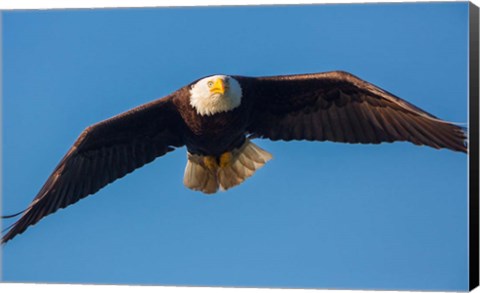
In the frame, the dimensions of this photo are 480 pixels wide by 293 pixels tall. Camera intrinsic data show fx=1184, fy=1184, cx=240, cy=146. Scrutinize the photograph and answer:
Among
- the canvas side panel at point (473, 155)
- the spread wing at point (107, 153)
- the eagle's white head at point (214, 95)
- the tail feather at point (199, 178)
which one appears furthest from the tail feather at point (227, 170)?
the canvas side panel at point (473, 155)

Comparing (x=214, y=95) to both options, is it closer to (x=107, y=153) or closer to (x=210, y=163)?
(x=210, y=163)

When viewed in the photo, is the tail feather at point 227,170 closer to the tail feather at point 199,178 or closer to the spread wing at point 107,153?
the tail feather at point 199,178

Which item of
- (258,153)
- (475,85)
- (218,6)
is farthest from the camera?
(258,153)

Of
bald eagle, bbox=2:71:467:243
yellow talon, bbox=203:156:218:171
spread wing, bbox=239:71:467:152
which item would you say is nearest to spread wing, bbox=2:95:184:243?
bald eagle, bbox=2:71:467:243

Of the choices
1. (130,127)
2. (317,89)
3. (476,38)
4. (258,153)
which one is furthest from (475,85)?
(130,127)

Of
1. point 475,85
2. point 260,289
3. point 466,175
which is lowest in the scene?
point 260,289

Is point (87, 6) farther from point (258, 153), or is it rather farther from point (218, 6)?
point (258, 153)
